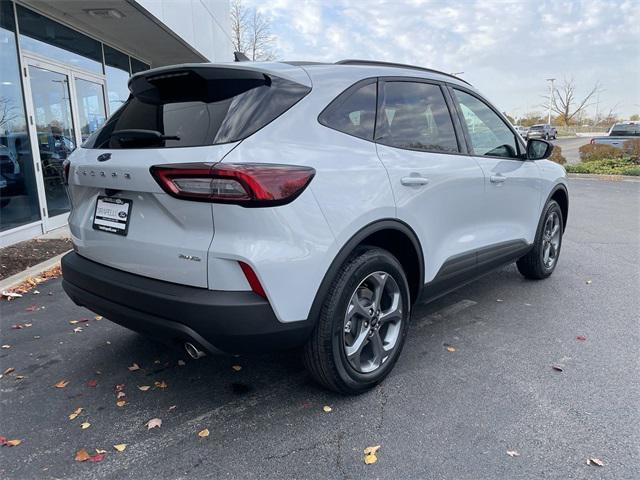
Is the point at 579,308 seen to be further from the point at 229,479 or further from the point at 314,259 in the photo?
the point at 229,479

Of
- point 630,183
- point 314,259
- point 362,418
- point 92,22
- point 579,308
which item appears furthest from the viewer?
point 630,183

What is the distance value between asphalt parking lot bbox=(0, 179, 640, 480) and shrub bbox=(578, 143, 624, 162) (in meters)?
15.8

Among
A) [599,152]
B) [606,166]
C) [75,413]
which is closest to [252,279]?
[75,413]

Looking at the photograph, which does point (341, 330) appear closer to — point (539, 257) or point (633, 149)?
point (539, 257)

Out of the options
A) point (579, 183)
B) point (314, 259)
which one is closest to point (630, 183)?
point (579, 183)

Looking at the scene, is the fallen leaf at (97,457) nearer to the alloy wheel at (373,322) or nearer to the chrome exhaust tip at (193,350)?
the chrome exhaust tip at (193,350)

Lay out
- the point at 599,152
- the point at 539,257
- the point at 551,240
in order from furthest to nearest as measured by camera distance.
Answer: the point at 599,152 < the point at 551,240 < the point at 539,257

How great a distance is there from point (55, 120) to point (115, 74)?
2.91m

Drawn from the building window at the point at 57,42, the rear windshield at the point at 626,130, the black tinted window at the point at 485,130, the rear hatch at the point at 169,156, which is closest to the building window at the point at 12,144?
the building window at the point at 57,42

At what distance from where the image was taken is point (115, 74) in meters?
10.5

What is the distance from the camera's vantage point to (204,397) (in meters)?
2.82

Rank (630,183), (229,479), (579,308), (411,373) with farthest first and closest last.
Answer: (630,183) → (579,308) → (411,373) → (229,479)

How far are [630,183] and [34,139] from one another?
1510 centimetres

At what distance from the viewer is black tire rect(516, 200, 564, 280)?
4685mm
